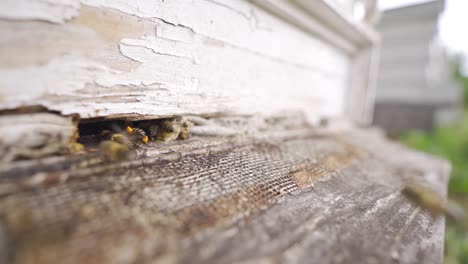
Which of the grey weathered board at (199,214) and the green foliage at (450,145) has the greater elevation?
the grey weathered board at (199,214)

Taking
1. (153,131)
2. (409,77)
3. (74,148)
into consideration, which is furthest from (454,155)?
(74,148)

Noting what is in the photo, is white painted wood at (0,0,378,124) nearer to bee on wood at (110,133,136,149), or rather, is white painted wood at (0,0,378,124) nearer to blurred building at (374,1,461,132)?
bee on wood at (110,133,136,149)

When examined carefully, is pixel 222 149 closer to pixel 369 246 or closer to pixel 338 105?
pixel 369 246

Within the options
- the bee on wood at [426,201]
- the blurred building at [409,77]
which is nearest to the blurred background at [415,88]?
the blurred building at [409,77]

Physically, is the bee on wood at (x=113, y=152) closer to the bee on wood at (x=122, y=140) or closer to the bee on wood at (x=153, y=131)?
the bee on wood at (x=122, y=140)

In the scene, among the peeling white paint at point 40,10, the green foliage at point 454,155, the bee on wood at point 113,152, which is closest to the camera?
the peeling white paint at point 40,10

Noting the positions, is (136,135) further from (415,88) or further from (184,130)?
(415,88)
